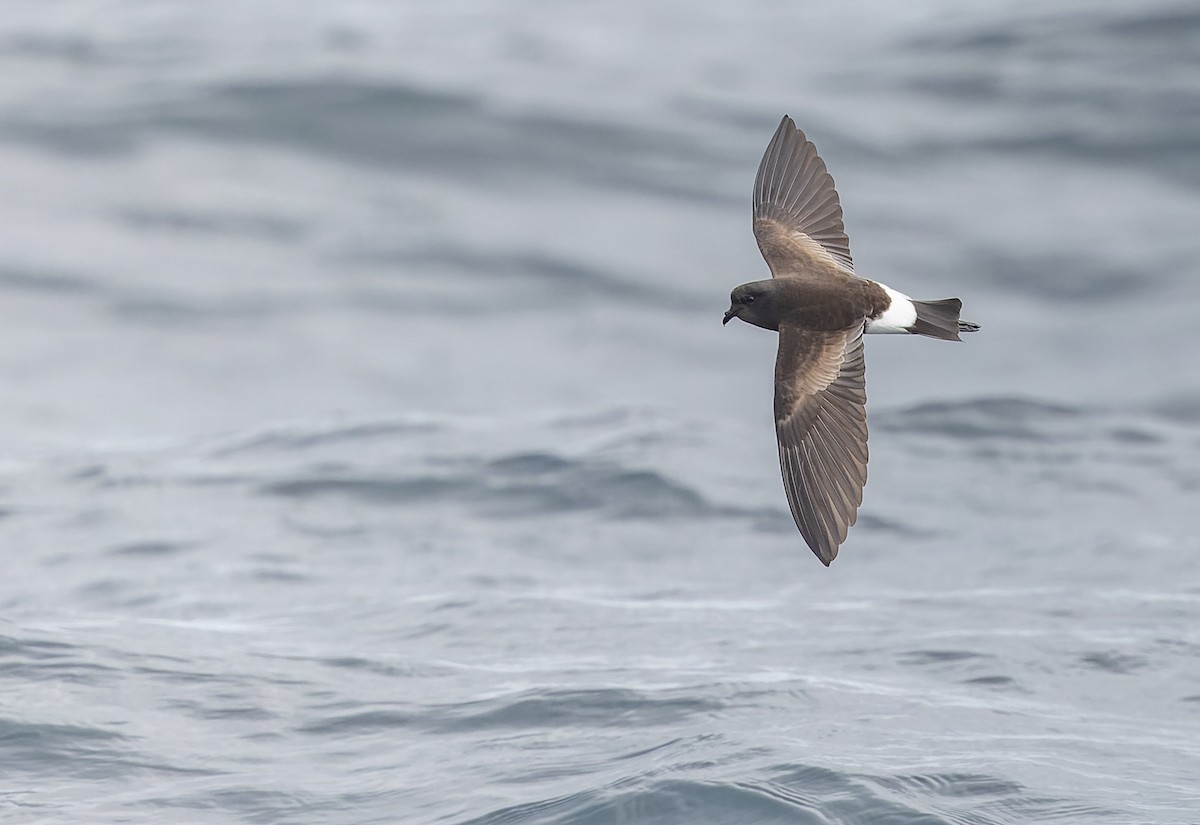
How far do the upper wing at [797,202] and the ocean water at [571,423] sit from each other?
188cm

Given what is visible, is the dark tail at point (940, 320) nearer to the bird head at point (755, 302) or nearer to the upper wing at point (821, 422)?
the upper wing at point (821, 422)

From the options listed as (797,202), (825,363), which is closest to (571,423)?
(797,202)

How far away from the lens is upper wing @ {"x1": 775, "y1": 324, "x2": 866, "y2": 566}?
19.7ft

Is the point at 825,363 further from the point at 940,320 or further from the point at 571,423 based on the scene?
the point at 571,423

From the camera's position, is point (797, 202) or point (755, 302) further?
point (797, 202)

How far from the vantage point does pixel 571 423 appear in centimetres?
1190

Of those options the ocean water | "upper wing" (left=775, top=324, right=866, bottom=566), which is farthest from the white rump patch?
the ocean water

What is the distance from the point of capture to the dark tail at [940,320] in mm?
6129

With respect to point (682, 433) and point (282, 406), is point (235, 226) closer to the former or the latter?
point (282, 406)

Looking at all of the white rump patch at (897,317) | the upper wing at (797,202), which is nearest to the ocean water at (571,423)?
the white rump patch at (897,317)

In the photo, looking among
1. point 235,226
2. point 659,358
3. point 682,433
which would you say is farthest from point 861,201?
point 235,226

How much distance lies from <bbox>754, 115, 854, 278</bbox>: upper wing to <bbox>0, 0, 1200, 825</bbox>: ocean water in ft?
6.16

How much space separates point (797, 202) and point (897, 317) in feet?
3.75

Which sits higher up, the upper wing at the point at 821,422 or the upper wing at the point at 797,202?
the upper wing at the point at 797,202
